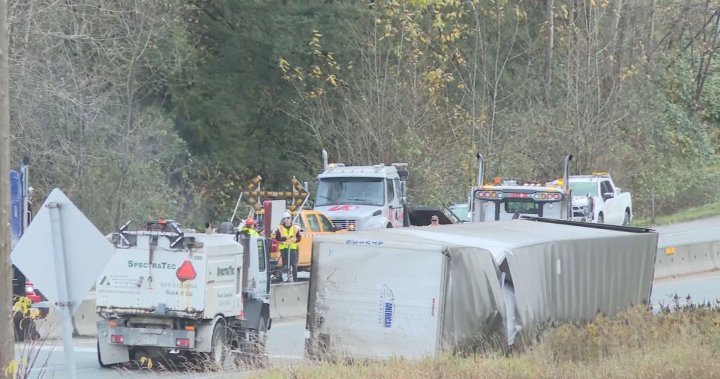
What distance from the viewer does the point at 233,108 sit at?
41.5m

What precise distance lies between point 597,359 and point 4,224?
5.78 metres

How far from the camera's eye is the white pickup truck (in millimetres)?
33625

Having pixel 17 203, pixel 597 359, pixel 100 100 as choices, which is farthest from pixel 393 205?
pixel 597 359

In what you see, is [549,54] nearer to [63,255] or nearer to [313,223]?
[313,223]

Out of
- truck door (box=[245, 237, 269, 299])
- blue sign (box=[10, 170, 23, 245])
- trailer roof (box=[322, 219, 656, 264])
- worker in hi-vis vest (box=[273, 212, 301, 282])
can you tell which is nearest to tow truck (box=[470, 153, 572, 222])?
worker in hi-vis vest (box=[273, 212, 301, 282])

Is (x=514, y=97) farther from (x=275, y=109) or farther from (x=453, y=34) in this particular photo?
(x=275, y=109)

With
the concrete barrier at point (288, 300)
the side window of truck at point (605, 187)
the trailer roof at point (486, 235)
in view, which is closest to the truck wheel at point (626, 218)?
the side window of truck at point (605, 187)

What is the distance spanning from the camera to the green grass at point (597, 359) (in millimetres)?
10148

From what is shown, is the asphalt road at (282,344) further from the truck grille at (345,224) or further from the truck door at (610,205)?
the truck grille at (345,224)

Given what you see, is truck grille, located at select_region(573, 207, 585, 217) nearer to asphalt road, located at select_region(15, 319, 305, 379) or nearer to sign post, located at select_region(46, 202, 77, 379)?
asphalt road, located at select_region(15, 319, 305, 379)

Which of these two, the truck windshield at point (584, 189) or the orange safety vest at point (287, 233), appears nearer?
the orange safety vest at point (287, 233)

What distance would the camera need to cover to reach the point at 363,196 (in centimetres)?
3002

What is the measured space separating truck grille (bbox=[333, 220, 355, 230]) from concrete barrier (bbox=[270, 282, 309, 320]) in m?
5.63

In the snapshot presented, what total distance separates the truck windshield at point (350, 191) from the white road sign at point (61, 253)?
70.3 ft
